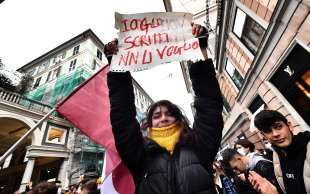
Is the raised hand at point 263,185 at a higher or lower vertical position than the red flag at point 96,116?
lower

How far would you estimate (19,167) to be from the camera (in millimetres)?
18812

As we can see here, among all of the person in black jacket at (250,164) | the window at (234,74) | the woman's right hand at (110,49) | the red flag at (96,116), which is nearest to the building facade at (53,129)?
the red flag at (96,116)

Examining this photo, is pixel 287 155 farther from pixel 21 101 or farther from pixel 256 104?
pixel 21 101

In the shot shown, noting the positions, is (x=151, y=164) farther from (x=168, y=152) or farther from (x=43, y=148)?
(x=43, y=148)

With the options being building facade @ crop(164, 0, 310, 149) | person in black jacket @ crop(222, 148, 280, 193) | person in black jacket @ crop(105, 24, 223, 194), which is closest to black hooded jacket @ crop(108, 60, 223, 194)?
person in black jacket @ crop(105, 24, 223, 194)

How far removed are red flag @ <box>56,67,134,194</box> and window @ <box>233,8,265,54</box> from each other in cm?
709

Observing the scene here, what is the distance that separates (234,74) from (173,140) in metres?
10.7

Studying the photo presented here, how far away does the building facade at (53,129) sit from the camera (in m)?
14.9

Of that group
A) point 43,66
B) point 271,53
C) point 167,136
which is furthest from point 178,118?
point 43,66

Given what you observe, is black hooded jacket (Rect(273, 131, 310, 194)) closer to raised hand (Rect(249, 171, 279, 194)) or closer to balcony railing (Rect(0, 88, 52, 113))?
raised hand (Rect(249, 171, 279, 194))

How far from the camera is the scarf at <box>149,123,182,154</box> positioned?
1653 millimetres

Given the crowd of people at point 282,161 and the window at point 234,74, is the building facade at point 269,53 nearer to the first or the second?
the window at point 234,74

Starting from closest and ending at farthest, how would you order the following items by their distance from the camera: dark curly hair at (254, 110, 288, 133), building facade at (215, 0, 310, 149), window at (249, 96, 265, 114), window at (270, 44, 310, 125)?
dark curly hair at (254, 110, 288, 133)
building facade at (215, 0, 310, 149)
window at (270, 44, 310, 125)
window at (249, 96, 265, 114)

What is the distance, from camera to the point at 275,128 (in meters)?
2.19
